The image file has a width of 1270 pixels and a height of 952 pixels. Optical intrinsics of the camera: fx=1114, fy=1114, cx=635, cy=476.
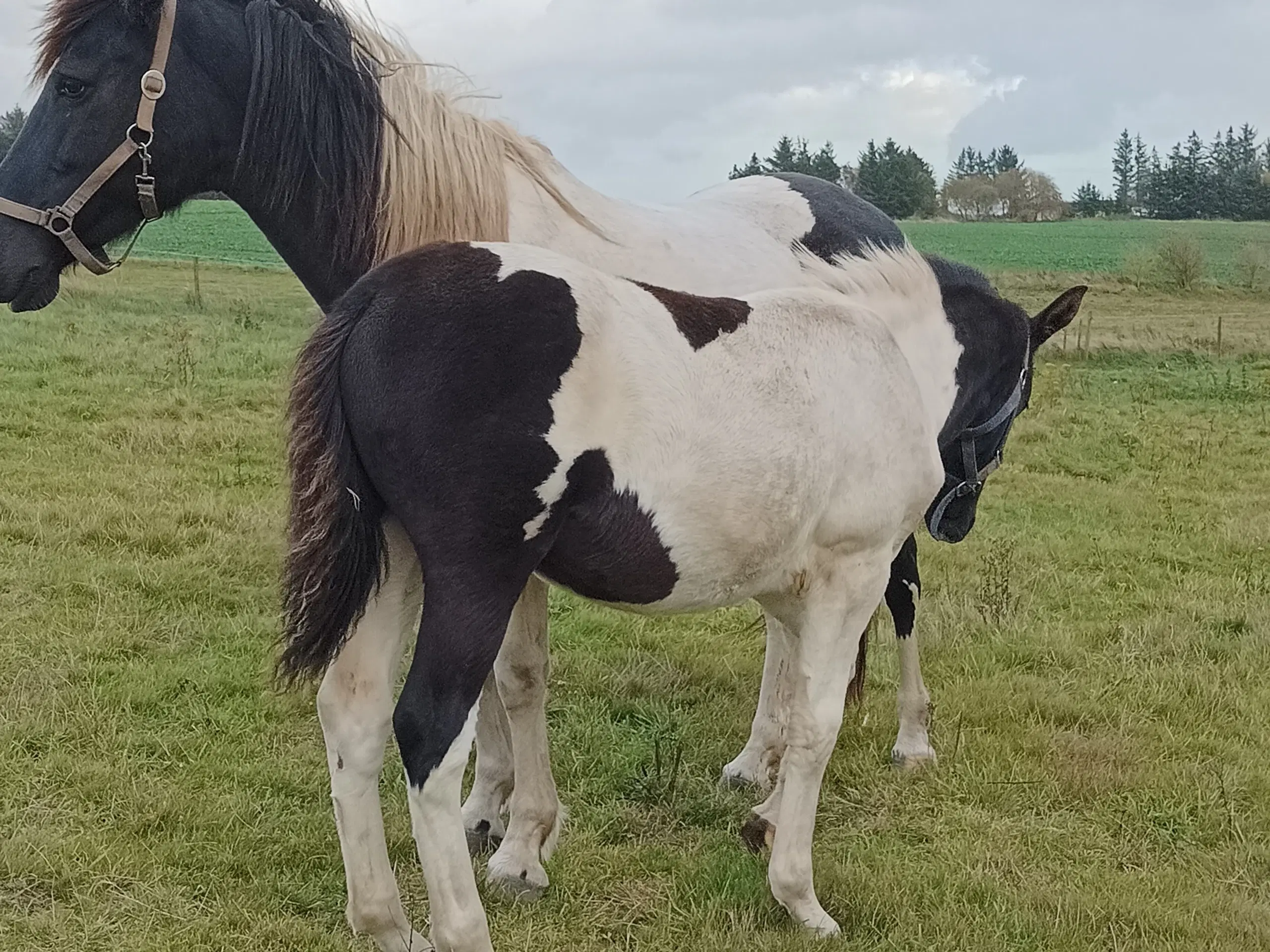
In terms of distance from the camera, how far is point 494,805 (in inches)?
142

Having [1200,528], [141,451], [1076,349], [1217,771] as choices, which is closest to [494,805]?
[1217,771]

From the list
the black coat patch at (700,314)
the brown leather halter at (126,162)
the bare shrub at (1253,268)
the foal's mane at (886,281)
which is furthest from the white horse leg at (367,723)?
the bare shrub at (1253,268)

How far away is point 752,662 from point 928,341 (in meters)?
2.10

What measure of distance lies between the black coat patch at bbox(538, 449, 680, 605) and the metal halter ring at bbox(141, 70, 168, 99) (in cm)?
160

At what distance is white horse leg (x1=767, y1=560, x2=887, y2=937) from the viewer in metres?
2.95

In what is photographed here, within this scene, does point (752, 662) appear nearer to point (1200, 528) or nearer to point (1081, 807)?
point (1081, 807)

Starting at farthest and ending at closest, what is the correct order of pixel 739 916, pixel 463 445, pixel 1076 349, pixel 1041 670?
1. pixel 1076 349
2. pixel 1041 670
3. pixel 739 916
4. pixel 463 445

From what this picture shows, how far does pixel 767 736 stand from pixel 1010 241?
43420mm

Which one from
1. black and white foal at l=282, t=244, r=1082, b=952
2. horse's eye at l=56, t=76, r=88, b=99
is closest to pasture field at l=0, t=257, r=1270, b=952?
black and white foal at l=282, t=244, r=1082, b=952

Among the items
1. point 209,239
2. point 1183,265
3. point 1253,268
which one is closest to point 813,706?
point 1183,265

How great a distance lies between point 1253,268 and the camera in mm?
25781

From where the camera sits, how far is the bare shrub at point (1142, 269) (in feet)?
85.7

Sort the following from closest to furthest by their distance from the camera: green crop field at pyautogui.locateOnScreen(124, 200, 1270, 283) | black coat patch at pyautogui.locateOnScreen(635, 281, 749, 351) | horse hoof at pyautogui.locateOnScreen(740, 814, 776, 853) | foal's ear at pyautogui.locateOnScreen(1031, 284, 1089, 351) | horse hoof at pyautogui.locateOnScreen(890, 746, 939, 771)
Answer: black coat patch at pyautogui.locateOnScreen(635, 281, 749, 351) → horse hoof at pyautogui.locateOnScreen(740, 814, 776, 853) → foal's ear at pyautogui.locateOnScreen(1031, 284, 1089, 351) → horse hoof at pyautogui.locateOnScreen(890, 746, 939, 771) → green crop field at pyautogui.locateOnScreen(124, 200, 1270, 283)

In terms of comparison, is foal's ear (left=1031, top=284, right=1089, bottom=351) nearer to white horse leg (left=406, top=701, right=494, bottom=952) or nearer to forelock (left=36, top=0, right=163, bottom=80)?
white horse leg (left=406, top=701, right=494, bottom=952)
